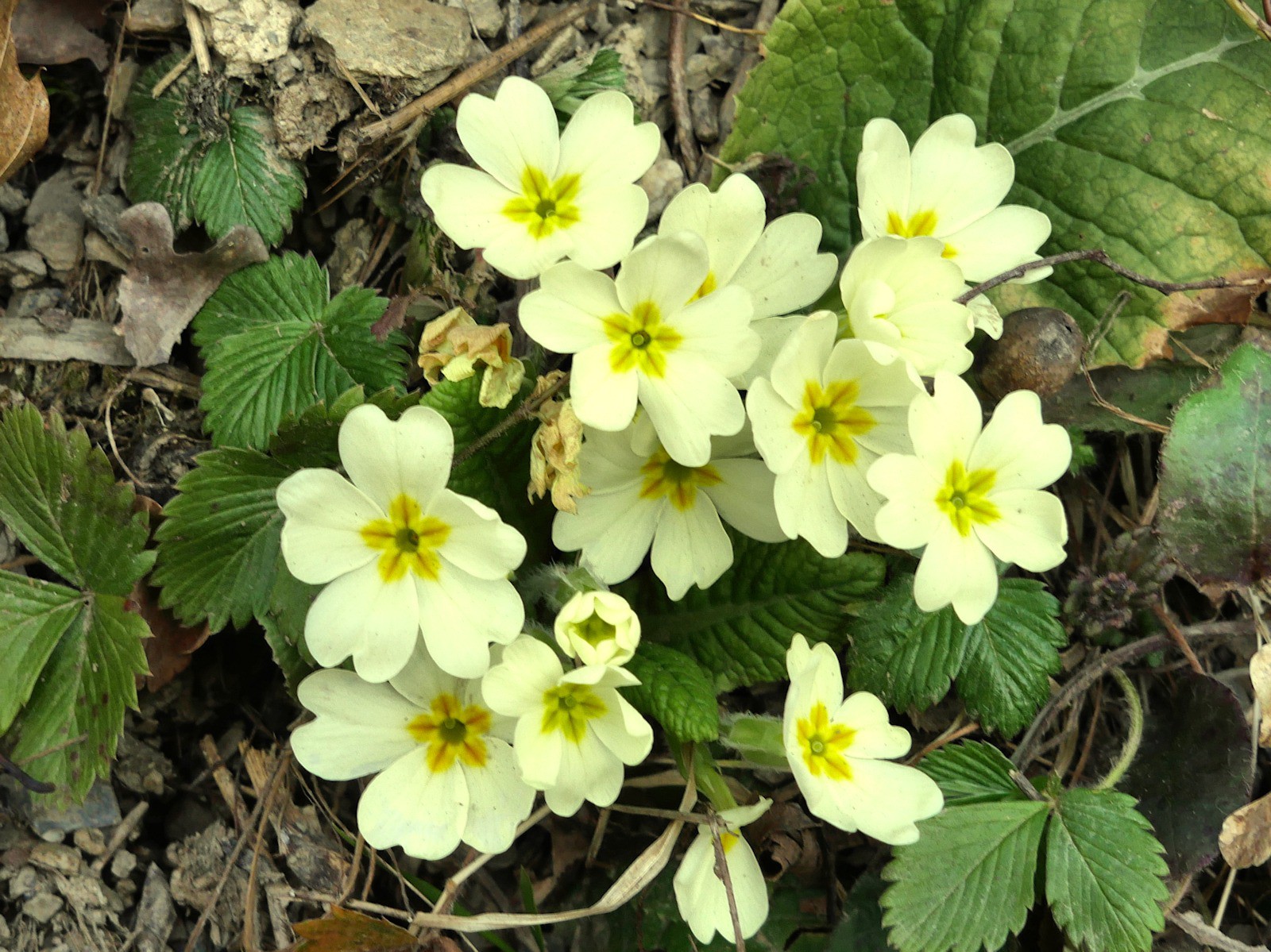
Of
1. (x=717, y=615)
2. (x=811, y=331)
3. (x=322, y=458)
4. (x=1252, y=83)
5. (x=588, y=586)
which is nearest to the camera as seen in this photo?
(x=811, y=331)

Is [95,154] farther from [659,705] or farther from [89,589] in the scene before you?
[659,705]

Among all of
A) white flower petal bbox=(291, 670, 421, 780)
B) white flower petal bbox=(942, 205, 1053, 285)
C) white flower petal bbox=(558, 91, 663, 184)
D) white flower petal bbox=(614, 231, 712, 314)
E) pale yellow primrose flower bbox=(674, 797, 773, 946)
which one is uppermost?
white flower petal bbox=(558, 91, 663, 184)

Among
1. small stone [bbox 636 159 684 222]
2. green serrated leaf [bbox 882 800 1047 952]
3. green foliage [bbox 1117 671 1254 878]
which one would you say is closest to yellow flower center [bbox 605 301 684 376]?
small stone [bbox 636 159 684 222]

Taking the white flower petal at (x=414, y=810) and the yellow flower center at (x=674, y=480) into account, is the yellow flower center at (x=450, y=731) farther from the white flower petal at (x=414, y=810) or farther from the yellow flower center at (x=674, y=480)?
the yellow flower center at (x=674, y=480)

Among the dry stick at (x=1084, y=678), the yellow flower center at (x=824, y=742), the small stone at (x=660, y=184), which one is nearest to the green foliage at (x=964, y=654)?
the dry stick at (x=1084, y=678)

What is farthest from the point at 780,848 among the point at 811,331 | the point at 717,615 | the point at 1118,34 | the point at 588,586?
the point at 1118,34

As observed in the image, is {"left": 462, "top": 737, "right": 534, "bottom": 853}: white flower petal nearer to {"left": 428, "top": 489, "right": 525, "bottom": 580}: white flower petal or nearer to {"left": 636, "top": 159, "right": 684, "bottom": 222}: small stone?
{"left": 428, "top": 489, "right": 525, "bottom": 580}: white flower petal

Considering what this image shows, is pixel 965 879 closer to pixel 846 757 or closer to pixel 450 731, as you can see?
pixel 846 757
